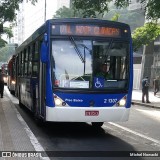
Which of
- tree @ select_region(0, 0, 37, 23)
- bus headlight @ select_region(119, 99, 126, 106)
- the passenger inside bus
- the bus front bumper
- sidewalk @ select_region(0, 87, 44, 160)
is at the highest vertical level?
tree @ select_region(0, 0, 37, 23)

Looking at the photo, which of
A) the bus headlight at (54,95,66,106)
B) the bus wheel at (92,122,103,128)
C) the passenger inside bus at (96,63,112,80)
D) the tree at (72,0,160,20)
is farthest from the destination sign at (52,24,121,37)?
the tree at (72,0,160,20)

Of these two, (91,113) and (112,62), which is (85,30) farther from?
(91,113)

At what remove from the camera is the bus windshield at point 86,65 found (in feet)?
33.6

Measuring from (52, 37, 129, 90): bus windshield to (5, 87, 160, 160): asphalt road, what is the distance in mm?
1369

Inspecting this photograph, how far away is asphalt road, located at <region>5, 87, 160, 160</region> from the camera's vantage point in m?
9.20

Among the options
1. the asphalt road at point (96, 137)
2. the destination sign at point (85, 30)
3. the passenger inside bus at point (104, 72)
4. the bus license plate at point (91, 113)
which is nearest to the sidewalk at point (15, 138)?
the asphalt road at point (96, 137)

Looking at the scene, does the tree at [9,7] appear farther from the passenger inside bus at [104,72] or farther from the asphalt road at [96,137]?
the passenger inside bus at [104,72]

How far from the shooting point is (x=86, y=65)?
10.3 metres

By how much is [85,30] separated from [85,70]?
108cm

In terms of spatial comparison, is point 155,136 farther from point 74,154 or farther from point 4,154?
point 4,154

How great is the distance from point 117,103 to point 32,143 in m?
2.48

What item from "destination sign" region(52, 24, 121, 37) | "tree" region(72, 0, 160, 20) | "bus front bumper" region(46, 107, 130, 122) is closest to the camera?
"bus front bumper" region(46, 107, 130, 122)

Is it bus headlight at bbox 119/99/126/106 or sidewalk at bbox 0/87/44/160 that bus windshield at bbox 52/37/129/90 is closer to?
bus headlight at bbox 119/99/126/106

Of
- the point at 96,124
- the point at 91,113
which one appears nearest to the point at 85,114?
the point at 91,113
